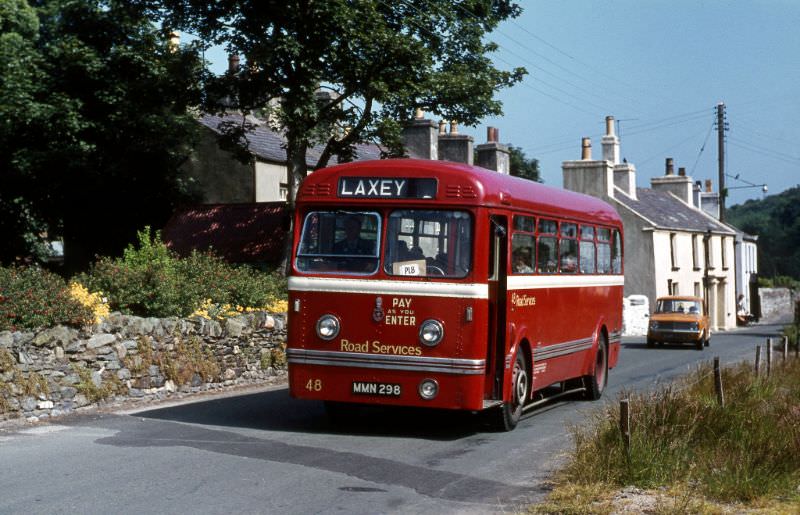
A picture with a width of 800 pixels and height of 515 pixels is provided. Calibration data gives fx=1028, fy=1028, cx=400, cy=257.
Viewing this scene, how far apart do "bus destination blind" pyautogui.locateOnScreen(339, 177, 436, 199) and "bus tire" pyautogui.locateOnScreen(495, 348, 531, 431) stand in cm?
256

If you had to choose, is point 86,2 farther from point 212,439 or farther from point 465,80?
point 212,439

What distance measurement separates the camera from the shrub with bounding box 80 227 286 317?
703 inches

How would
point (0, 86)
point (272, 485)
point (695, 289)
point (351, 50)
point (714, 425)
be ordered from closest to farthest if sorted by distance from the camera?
point (272, 485), point (714, 425), point (351, 50), point (0, 86), point (695, 289)

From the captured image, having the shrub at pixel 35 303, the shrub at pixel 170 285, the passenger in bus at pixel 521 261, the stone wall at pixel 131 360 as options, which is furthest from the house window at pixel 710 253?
the shrub at pixel 35 303

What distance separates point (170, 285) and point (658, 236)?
4243 cm

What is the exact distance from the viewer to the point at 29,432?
12867mm

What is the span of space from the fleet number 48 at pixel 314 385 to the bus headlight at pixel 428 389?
50.3 inches

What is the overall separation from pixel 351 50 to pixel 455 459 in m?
16.4

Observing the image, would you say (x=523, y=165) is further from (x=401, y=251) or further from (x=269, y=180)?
(x=401, y=251)

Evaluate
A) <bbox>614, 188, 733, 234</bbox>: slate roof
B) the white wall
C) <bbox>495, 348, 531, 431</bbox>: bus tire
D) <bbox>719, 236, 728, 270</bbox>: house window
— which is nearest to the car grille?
the white wall

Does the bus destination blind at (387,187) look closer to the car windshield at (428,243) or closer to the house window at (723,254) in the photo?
the car windshield at (428,243)

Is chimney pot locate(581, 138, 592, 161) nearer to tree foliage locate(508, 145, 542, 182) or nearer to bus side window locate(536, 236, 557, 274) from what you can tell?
tree foliage locate(508, 145, 542, 182)

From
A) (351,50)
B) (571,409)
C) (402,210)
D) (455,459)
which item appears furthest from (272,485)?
(351,50)

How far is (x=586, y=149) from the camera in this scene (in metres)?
57.5
